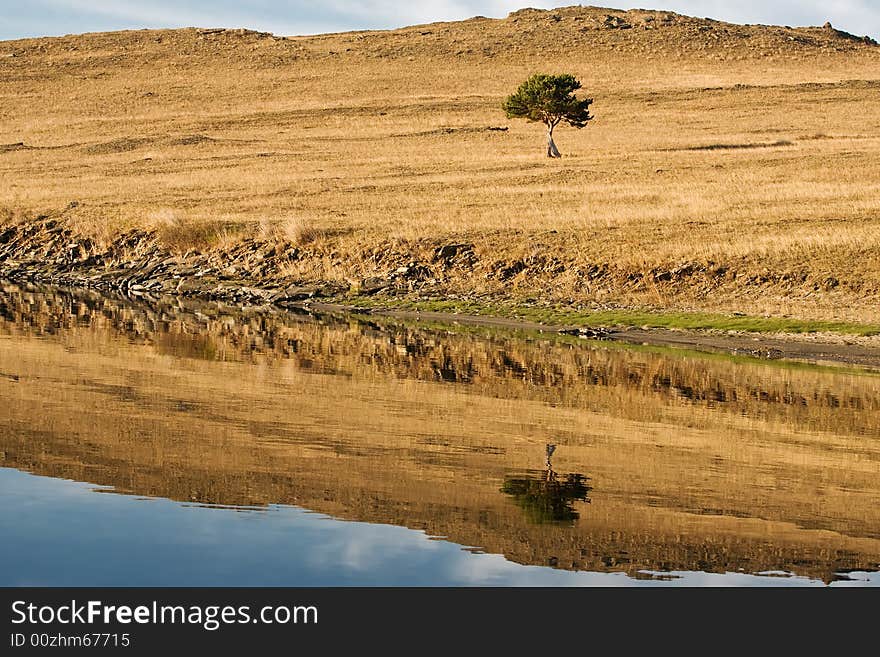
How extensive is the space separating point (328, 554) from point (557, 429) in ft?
21.8

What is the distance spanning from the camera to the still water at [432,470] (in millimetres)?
10180

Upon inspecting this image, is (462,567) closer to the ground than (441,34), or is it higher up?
closer to the ground

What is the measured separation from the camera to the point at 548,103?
65.8 m

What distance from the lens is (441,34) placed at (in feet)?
385

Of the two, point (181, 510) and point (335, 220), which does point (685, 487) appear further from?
point (335, 220)

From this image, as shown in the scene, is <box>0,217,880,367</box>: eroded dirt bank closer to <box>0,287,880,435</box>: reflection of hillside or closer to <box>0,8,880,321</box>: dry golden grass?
<box>0,8,880,321</box>: dry golden grass

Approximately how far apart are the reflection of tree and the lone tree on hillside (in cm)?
5327

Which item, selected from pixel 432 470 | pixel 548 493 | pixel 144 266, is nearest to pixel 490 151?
pixel 144 266

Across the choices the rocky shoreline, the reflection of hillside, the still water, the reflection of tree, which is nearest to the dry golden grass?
the rocky shoreline

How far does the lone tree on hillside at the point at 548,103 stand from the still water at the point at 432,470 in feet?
141

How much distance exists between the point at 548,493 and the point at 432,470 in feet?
4.60

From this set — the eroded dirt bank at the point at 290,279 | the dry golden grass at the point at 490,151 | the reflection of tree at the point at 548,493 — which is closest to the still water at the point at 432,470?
the reflection of tree at the point at 548,493
